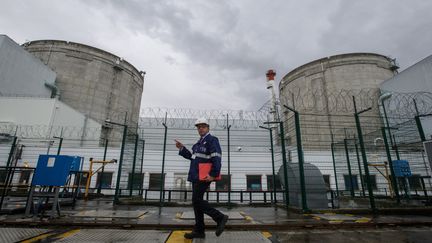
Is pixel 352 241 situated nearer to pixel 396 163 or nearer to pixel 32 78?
pixel 396 163

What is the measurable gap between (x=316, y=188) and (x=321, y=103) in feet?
61.9

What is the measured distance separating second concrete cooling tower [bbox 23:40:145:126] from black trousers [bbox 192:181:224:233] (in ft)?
70.7

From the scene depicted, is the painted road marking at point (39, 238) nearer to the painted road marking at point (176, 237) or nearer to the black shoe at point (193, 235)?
the painted road marking at point (176, 237)

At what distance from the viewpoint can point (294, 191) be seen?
6.44 m

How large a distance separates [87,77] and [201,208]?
26.8 m

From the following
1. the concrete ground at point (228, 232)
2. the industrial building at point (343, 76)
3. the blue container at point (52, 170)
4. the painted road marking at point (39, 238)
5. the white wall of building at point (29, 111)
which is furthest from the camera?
the industrial building at point (343, 76)

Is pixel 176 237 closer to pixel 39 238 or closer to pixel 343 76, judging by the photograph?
pixel 39 238

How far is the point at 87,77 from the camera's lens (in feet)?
81.0

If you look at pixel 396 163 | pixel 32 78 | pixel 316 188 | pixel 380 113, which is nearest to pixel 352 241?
pixel 316 188

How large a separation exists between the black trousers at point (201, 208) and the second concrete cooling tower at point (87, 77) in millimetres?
21534

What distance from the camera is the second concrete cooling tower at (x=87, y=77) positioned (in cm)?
2384

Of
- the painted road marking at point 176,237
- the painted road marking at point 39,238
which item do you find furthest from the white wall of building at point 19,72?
the painted road marking at point 176,237

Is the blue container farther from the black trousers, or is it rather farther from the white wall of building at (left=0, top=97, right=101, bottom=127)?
the white wall of building at (left=0, top=97, right=101, bottom=127)

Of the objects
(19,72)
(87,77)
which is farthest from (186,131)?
(87,77)
